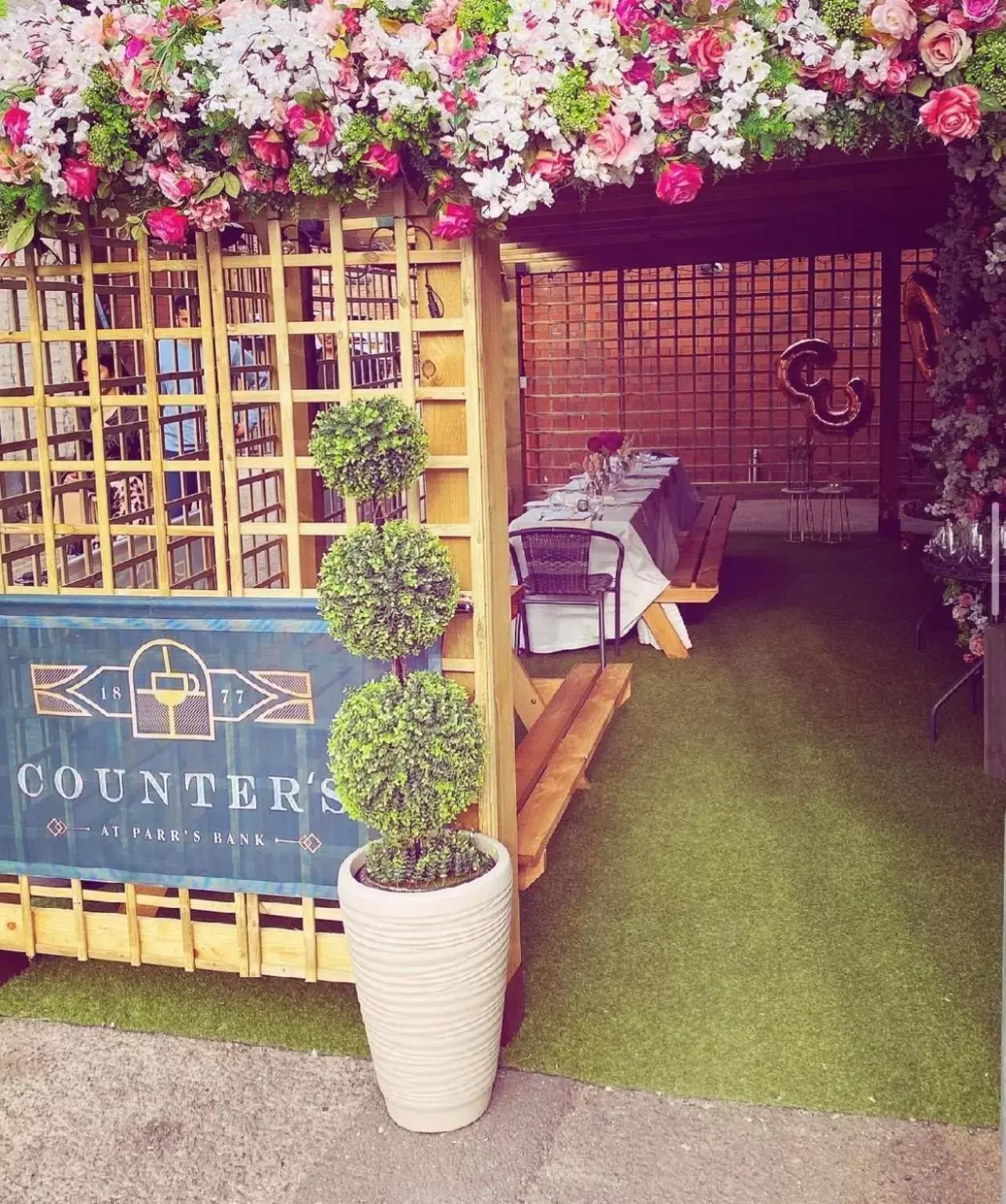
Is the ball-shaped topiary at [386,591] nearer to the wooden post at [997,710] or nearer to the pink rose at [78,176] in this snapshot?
the pink rose at [78,176]

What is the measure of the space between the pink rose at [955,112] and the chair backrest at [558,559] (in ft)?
13.1

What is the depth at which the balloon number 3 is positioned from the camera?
38.3ft

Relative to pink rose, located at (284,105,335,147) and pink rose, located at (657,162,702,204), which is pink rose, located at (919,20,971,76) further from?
pink rose, located at (284,105,335,147)

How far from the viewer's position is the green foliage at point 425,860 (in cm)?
286

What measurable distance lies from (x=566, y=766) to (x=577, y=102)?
7.65 ft

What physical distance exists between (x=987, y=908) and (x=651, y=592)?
3264 millimetres

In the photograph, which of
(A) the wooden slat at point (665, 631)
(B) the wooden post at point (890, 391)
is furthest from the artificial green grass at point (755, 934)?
(B) the wooden post at point (890, 391)

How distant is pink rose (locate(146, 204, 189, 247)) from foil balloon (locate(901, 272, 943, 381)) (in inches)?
283

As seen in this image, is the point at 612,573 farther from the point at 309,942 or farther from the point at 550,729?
the point at 309,942

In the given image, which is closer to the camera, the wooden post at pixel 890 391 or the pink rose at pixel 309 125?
the pink rose at pixel 309 125

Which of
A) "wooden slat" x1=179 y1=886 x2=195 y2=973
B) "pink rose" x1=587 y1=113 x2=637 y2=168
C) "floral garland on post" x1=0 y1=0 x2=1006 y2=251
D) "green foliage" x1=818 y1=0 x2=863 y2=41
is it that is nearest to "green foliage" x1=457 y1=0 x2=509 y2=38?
"floral garland on post" x1=0 y1=0 x2=1006 y2=251

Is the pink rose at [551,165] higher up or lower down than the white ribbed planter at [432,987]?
A: higher up

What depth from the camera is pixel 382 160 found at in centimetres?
265

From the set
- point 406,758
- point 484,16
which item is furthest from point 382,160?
point 406,758
